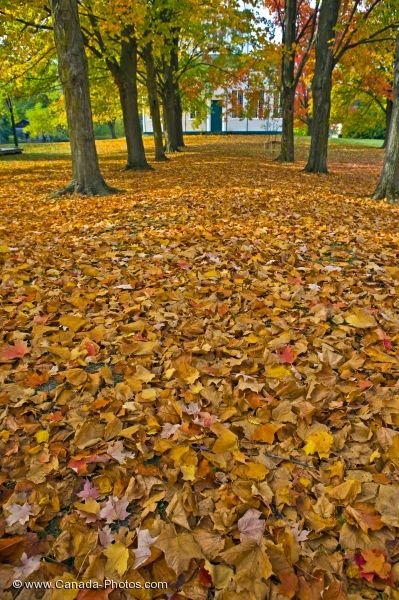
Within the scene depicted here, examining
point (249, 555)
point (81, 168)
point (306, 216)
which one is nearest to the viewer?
point (249, 555)

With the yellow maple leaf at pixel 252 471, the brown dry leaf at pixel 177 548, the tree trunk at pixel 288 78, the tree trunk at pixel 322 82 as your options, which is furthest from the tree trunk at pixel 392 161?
the brown dry leaf at pixel 177 548

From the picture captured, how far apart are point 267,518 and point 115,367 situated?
1.42m

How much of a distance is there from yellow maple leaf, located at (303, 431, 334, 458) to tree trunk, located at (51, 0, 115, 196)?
25.9 feet

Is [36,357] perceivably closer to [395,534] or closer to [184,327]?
[184,327]

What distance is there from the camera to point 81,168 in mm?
9102

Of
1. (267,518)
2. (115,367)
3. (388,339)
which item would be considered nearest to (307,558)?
(267,518)

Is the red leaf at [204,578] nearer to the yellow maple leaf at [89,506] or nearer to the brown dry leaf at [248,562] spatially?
the brown dry leaf at [248,562]

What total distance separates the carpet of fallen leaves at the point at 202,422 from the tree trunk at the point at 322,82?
950 cm

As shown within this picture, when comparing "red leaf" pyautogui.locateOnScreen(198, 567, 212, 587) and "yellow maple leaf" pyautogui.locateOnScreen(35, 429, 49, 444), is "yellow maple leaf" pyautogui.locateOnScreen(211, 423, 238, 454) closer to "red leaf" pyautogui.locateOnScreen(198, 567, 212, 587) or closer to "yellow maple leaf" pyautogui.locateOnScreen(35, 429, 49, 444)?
"red leaf" pyautogui.locateOnScreen(198, 567, 212, 587)

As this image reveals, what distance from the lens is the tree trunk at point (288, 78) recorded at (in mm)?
15391

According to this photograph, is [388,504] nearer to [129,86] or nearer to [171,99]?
[129,86]

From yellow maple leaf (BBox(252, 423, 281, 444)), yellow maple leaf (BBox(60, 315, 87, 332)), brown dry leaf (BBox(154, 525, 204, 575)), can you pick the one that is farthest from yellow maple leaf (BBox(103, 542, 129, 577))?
yellow maple leaf (BBox(60, 315, 87, 332))

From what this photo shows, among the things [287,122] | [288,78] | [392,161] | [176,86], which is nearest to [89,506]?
[392,161]

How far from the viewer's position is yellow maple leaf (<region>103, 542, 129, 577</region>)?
1584mm
